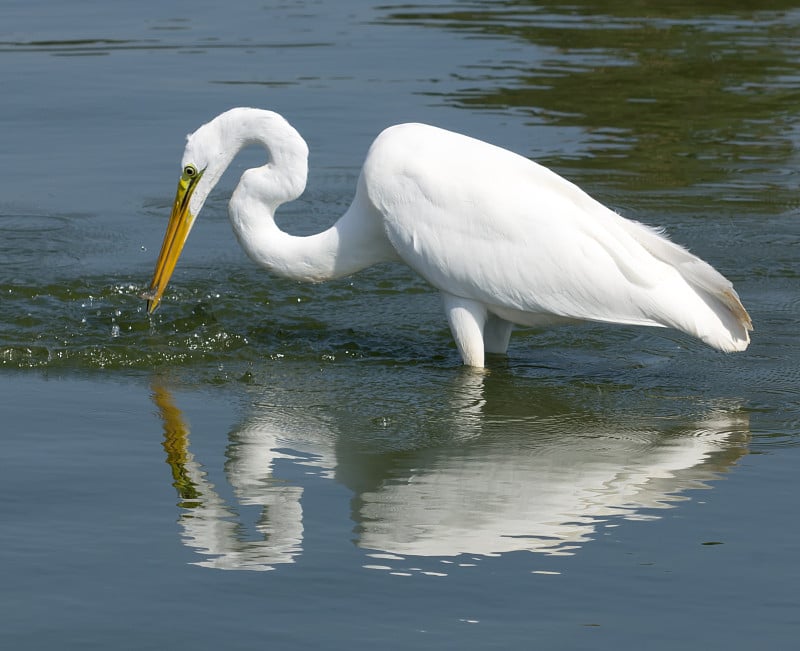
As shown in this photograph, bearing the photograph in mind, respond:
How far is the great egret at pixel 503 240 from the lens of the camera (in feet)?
27.8

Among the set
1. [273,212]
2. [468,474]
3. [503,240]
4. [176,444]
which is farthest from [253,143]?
[468,474]

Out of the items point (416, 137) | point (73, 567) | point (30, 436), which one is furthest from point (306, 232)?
point (73, 567)

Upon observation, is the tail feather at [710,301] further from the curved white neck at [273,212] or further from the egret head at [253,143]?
the egret head at [253,143]

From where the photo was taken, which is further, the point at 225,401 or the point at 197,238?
the point at 197,238

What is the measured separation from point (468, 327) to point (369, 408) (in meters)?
0.86

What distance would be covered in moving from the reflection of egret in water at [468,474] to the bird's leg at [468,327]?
6.9 inches

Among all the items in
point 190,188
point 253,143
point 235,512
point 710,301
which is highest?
point 253,143

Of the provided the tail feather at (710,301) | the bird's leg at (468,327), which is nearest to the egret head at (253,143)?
the bird's leg at (468,327)

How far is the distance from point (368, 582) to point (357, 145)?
8.17 meters

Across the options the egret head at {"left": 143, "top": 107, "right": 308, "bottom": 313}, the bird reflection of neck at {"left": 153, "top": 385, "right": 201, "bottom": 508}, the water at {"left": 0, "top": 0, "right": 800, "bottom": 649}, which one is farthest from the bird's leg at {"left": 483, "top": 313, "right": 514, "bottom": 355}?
the bird reflection of neck at {"left": 153, "top": 385, "right": 201, "bottom": 508}

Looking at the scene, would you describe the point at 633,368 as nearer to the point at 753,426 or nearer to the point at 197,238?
the point at 753,426

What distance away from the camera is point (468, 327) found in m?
8.69

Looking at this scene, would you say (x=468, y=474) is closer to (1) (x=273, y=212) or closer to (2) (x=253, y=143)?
(1) (x=273, y=212)

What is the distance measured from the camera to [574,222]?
8.62 meters
